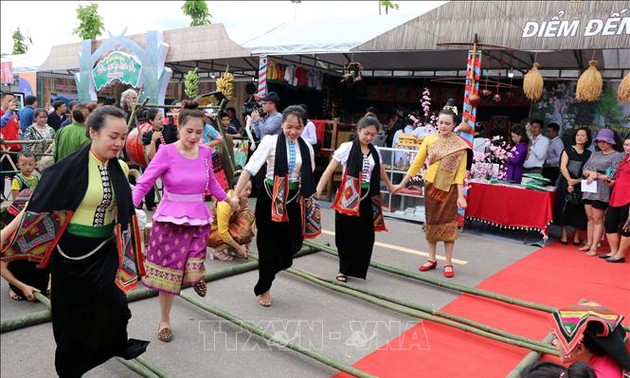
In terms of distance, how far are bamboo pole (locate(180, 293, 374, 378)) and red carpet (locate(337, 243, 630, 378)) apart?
0.33m

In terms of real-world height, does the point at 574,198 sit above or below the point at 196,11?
below

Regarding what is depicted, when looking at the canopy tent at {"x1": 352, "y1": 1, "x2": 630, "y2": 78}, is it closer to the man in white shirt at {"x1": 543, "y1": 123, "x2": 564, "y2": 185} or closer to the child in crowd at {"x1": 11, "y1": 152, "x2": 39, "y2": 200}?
the man in white shirt at {"x1": 543, "y1": 123, "x2": 564, "y2": 185}

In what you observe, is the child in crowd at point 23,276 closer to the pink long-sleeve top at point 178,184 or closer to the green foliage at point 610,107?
the pink long-sleeve top at point 178,184

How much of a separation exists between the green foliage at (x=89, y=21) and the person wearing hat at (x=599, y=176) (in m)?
27.5

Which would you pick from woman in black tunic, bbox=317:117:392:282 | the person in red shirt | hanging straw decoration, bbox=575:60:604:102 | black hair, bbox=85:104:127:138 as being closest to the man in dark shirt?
the person in red shirt

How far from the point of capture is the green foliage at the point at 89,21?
27497 millimetres

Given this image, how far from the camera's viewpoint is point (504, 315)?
416 centimetres

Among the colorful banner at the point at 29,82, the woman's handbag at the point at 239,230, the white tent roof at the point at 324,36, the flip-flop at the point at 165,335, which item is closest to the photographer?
the flip-flop at the point at 165,335

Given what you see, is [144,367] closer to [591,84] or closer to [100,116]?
[100,116]

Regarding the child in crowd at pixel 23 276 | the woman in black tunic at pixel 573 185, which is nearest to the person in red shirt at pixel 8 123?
the child in crowd at pixel 23 276

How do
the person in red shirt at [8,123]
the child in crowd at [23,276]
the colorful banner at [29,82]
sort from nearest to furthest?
the child in crowd at [23,276], the person in red shirt at [8,123], the colorful banner at [29,82]

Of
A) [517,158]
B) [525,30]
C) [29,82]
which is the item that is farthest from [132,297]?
[29,82]

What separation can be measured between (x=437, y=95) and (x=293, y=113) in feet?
27.7

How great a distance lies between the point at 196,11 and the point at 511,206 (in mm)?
23844
